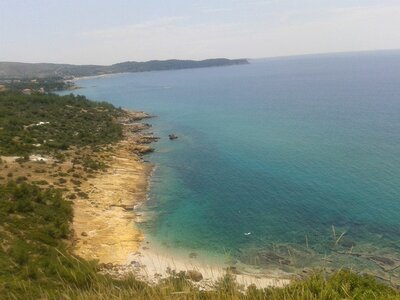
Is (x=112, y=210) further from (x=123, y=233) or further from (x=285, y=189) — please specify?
(x=285, y=189)

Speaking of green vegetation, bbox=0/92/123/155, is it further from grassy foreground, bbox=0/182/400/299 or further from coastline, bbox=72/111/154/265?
grassy foreground, bbox=0/182/400/299

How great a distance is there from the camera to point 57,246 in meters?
21.5

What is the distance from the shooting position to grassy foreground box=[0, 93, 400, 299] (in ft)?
17.8

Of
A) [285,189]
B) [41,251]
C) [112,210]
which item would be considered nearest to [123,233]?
[112,210]

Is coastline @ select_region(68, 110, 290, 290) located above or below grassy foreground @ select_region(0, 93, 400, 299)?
below

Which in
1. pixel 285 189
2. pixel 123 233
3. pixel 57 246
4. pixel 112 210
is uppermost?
pixel 57 246

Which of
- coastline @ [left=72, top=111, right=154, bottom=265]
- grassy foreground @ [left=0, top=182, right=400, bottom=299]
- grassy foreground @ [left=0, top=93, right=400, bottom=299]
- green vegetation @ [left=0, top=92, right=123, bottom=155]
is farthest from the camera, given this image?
green vegetation @ [left=0, top=92, right=123, bottom=155]

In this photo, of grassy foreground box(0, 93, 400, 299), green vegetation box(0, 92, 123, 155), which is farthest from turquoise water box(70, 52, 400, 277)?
green vegetation box(0, 92, 123, 155)

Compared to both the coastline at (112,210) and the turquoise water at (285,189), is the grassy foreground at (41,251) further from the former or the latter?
the turquoise water at (285,189)

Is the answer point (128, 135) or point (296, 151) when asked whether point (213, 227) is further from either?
point (128, 135)

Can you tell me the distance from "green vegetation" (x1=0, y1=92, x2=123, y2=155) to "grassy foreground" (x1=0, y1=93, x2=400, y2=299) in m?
0.10

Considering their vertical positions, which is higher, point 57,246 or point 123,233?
point 57,246

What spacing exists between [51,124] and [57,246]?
36298mm

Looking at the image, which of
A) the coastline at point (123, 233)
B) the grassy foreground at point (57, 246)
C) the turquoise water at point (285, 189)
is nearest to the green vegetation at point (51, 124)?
the grassy foreground at point (57, 246)
